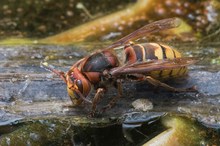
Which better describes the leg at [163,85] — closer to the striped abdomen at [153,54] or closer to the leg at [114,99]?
the striped abdomen at [153,54]

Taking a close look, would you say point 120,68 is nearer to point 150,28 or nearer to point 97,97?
point 97,97

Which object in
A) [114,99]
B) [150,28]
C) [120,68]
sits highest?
[150,28]

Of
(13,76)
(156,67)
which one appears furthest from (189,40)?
(13,76)

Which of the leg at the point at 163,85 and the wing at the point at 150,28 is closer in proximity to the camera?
the leg at the point at 163,85

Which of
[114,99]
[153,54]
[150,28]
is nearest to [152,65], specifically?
[153,54]

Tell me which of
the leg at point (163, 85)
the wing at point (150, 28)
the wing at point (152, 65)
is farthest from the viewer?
the wing at point (150, 28)

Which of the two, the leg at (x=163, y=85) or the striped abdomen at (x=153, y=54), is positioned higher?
the striped abdomen at (x=153, y=54)

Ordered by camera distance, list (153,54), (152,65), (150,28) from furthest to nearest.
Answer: (150,28) → (153,54) → (152,65)

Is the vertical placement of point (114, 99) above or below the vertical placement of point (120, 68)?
below

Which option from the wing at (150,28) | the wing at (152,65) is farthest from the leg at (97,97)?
the wing at (150,28)
